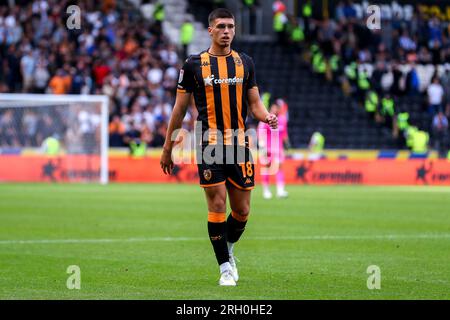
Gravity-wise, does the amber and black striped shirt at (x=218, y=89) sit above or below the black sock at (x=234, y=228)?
above

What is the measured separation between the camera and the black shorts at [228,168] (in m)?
10.3

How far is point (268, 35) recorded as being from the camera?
135ft

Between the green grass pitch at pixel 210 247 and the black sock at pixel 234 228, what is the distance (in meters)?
0.44

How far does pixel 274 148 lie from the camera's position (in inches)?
1022

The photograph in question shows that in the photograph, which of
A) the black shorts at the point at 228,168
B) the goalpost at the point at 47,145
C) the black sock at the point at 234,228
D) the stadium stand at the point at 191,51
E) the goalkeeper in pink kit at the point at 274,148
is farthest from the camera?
the stadium stand at the point at 191,51

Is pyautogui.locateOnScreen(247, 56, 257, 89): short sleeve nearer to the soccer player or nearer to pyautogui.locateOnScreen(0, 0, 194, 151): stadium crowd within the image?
the soccer player

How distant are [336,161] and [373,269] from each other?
2057cm

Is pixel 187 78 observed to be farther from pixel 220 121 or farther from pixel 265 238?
pixel 265 238

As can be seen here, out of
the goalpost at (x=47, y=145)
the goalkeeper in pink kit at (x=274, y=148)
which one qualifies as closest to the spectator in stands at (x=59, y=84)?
the goalpost at (x=47, y=145)

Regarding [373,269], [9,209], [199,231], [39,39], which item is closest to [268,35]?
[39,39]

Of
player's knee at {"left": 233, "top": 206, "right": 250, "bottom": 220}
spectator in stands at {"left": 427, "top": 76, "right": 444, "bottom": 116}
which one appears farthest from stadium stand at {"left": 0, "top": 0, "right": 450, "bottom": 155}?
player's knee at {"left": 233, "top": 206, "right": 250, "bottom": 220}

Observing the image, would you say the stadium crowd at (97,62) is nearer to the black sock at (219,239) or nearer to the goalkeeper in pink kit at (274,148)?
the goalkeeper in pink kit at (274,148)

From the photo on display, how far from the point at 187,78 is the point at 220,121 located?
1.68ft
